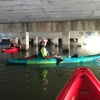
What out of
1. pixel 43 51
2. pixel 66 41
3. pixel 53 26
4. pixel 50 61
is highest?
pixel 53 26

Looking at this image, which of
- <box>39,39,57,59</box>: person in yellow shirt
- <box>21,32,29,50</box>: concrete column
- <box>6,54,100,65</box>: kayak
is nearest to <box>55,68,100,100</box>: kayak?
<box>39,39,57,59</box>: person in yellow shirt

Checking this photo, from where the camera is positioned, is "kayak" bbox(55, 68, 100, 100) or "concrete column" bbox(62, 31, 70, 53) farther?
"concrete column" bbox(62, 31, 70, 53)

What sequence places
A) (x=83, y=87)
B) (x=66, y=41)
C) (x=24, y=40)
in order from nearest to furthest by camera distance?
1. (x=83, y=87)
2. (x=66, y=41)
3. (x=24, y=40)

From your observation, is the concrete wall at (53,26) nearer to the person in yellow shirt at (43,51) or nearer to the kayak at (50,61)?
the kayak at (50,61)

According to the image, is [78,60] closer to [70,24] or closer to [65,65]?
[65,65]

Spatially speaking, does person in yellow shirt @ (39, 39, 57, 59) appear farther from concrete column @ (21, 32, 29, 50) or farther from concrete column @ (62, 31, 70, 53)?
concrete column @ (21, 32, 29, 50)

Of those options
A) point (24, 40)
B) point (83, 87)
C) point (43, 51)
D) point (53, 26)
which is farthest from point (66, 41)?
point (83, 87)

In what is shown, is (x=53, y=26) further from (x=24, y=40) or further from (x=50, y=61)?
(x=50, y=61)

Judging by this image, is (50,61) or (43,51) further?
(50,61)

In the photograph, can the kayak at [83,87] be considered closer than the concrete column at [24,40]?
Yes

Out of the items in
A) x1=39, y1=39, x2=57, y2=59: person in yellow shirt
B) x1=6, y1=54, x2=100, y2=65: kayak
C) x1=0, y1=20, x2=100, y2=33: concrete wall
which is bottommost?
x1=6, y1=54, x2=100, y2=65: kayak

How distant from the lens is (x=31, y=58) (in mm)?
15695

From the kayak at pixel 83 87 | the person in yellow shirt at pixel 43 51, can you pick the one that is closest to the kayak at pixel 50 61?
the person in yellow shirt at pixel 43 51

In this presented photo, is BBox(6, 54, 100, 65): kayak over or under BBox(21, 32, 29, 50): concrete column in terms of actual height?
under
